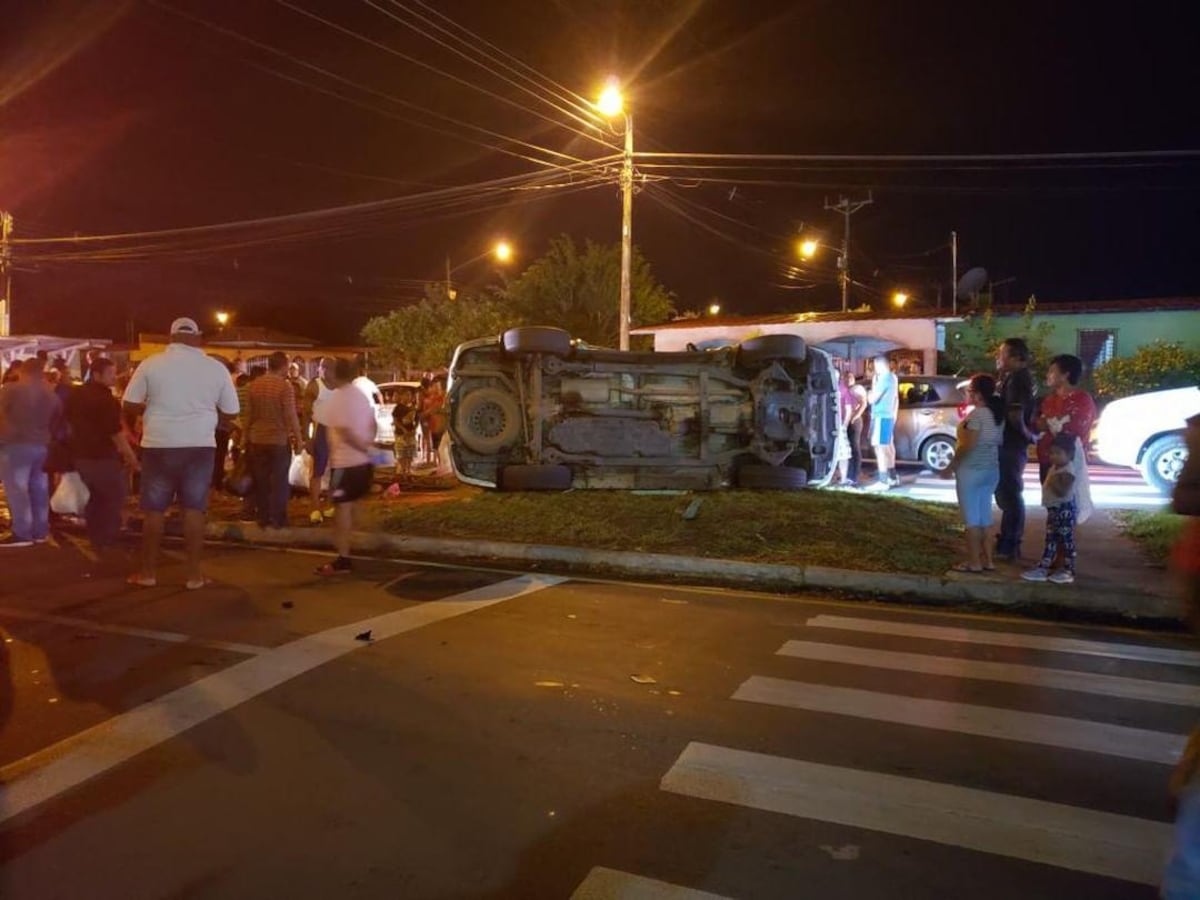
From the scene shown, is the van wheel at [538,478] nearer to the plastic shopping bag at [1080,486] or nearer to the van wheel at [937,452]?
the plastic shopping bag at [1080,486]

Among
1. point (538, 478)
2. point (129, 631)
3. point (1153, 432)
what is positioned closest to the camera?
point (129, 631)

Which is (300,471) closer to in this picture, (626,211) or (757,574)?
(757,574)

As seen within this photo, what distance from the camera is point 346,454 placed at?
8055 mm

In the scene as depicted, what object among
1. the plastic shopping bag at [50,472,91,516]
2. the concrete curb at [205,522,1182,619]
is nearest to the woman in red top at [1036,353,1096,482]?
the concrete curb at [205,522,1182,619]

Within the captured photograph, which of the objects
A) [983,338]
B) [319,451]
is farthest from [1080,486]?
[983,338]

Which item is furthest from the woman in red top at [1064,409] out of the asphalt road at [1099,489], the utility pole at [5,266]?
the utility pole at [5,266]

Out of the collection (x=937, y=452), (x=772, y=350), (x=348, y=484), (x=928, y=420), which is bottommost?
(x=348, y=484)

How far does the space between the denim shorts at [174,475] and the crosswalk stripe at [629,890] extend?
508 centimetres

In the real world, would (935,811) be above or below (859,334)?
below

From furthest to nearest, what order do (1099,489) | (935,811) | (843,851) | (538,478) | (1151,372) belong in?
(1151,372) → (1099,489) → (538,478) → (935,811) → (843,851)

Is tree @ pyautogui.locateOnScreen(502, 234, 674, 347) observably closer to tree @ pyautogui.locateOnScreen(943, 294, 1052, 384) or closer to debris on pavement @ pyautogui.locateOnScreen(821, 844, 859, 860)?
tree @ pyautogui.locateOnScreen(943, 294, 1052, 384)

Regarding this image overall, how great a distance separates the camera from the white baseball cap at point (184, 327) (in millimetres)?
Answer: 7037

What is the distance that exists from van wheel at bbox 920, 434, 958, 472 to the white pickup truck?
2.88m

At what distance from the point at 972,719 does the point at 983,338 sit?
74.6ft
